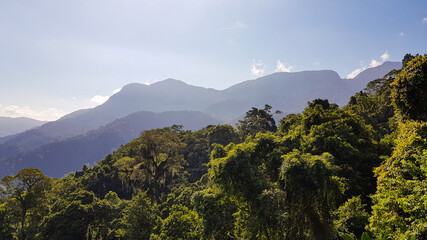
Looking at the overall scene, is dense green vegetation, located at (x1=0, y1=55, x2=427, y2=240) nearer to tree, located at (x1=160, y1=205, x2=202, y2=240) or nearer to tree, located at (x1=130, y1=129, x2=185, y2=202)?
tree, located at (x1=160, y1=205, x2=202, y2=240)

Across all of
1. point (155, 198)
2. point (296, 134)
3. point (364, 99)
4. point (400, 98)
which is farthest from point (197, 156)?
point (400, 98)

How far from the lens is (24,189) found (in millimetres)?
21969

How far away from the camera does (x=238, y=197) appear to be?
32.3 ft

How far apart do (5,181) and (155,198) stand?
14655 millimetres

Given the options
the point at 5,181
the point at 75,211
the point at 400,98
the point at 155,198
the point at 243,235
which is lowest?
the point at 155,198

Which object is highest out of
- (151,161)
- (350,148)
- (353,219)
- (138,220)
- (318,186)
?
(350,148)

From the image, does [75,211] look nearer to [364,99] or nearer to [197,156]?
[197,156]

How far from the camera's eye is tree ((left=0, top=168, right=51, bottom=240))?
21297 millimetres

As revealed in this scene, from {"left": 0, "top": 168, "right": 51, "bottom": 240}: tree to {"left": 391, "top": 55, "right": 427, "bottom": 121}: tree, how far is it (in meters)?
29.8

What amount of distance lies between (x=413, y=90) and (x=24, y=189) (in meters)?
31.2

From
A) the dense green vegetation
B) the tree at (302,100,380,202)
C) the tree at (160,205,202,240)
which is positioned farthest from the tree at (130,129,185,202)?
the tree at (302,100,380,202)

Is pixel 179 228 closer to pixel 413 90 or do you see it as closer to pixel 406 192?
pixel 406 192

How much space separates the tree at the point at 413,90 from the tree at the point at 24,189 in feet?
97.9

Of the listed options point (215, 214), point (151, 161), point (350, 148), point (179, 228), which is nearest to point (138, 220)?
point (179, 228)
